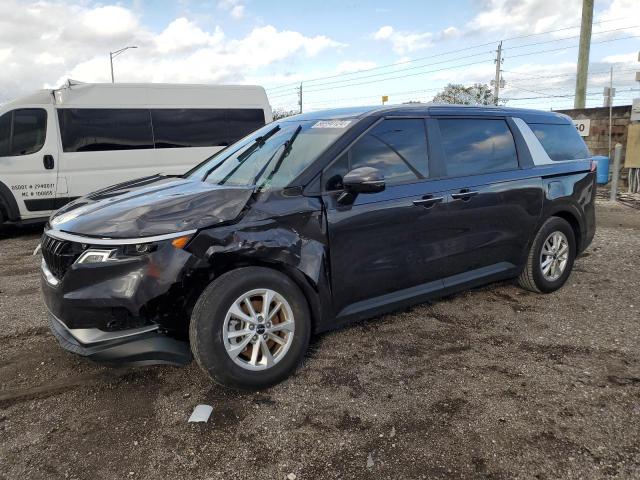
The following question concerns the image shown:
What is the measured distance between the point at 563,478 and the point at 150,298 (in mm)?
2177

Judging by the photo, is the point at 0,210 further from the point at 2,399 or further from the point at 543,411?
the point at 543,411

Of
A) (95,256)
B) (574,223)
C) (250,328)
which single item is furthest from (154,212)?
(574,223)

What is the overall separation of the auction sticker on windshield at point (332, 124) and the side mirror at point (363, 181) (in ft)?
1.54

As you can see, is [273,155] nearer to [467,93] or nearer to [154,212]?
[154,212]

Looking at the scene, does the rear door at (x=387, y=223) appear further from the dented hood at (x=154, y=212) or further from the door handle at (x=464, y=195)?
the dented hood at (x=154, y=212)

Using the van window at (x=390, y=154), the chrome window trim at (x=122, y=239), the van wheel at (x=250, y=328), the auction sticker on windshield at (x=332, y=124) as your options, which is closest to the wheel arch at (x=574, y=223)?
the van window at (x=390, y=154)

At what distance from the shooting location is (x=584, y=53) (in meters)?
14.4

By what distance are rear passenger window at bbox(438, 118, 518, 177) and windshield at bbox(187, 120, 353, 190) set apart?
0.91 m

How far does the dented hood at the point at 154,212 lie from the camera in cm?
272

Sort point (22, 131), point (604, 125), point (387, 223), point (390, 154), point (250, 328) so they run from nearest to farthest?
point (250, 328) → point (387, 223) → point (390, 154) → point (22, 131) → point (604, 125)

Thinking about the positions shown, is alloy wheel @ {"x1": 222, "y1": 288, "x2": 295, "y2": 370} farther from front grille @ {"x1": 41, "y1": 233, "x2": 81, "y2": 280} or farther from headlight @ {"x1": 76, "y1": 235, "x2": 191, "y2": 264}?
front grille @ {"x1": 41, "y1": 233, "x2": 81, "y2": 280}

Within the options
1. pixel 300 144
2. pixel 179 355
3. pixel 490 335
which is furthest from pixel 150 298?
pixel 490 335

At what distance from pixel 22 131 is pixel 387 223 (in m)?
7.22

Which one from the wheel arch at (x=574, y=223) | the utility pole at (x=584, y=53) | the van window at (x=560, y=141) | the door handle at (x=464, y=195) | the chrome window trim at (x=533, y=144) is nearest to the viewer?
the door handle at (x=464, y=195)
